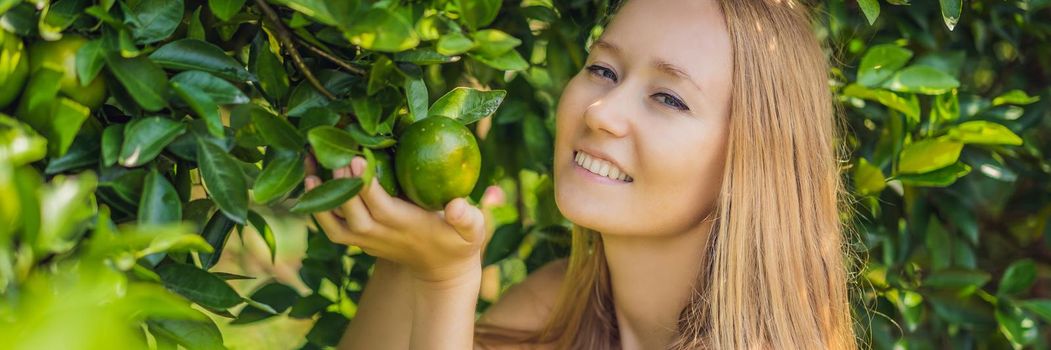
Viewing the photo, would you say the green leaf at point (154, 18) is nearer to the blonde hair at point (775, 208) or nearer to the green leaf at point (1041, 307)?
the blonde hair at point (775, 208)

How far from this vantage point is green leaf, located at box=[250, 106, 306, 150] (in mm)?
1023

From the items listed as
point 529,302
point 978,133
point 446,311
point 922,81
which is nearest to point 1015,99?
point 978,133

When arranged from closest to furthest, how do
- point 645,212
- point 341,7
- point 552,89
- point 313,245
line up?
point 341,7 < point 645,212 < point 313,245 < point 552,89

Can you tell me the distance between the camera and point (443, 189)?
1.16m

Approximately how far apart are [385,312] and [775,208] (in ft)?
1.96

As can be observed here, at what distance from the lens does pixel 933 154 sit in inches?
66.7

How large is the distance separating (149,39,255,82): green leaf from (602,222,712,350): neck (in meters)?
0.81

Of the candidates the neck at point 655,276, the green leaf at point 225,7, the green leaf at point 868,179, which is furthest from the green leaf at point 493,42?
the green leaf at point 868,179

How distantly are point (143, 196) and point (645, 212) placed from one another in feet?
2.59

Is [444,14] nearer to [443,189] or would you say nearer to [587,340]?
[443,189]

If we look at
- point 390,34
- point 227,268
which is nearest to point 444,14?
point 390,34

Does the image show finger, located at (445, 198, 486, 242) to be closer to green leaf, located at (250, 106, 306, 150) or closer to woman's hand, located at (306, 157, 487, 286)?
woman's hand, located at (306, 157, 487, 286)

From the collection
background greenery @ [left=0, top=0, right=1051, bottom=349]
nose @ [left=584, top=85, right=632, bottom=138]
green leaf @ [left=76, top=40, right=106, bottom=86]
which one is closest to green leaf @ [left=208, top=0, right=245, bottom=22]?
background greenery @ [left=0, top=0, right=1051, bottom=349]

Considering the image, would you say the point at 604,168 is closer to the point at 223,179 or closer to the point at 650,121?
the point at 650,121
